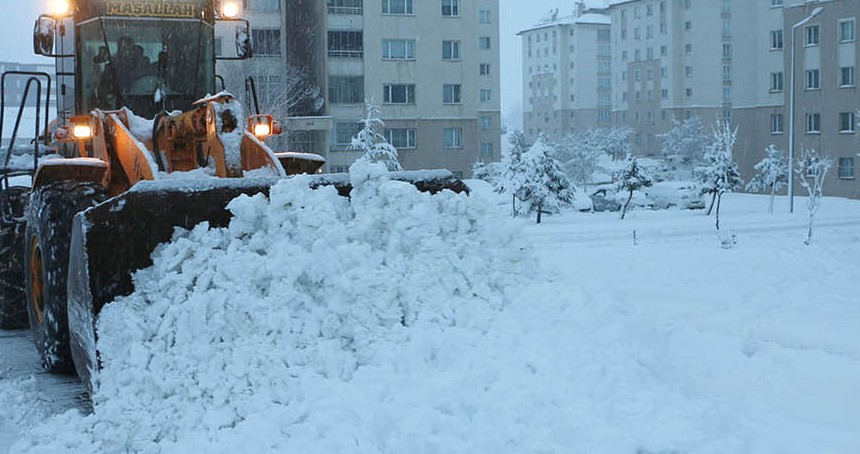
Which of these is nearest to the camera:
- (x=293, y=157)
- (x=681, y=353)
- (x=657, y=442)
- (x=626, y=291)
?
(x=657, y=442)

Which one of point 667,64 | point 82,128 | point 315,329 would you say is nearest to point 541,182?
point 82,128

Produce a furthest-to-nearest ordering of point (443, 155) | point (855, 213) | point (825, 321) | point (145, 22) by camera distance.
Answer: point (443, 155) → point (855, 213) → point (825, 321) → point (145, 22)

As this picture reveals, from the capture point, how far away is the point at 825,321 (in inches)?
427

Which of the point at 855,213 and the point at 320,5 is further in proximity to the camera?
the point at 320,5

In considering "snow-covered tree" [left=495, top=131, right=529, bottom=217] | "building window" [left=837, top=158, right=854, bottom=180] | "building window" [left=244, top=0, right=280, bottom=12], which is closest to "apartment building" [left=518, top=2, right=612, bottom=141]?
"building window" [left=837, top=158, right=854, bottom=180]

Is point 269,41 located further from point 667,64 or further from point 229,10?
point 667,64

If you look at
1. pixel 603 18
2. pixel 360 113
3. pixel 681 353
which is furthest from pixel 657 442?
pixel 603 18

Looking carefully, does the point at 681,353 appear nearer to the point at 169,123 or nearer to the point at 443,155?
the point at 169,123

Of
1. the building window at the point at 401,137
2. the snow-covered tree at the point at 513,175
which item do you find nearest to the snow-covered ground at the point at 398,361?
the snow-covered tree at the point at 513,175

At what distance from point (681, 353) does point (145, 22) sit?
5572 mm

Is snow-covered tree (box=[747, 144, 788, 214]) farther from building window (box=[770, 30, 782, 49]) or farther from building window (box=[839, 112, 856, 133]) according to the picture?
building window (box=[770, 30, 782, 49])

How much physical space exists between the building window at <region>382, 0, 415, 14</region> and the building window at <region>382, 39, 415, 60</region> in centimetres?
134

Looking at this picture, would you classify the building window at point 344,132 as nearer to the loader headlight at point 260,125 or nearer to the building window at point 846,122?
the building window at point 846,122

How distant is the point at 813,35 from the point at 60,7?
152 ft
